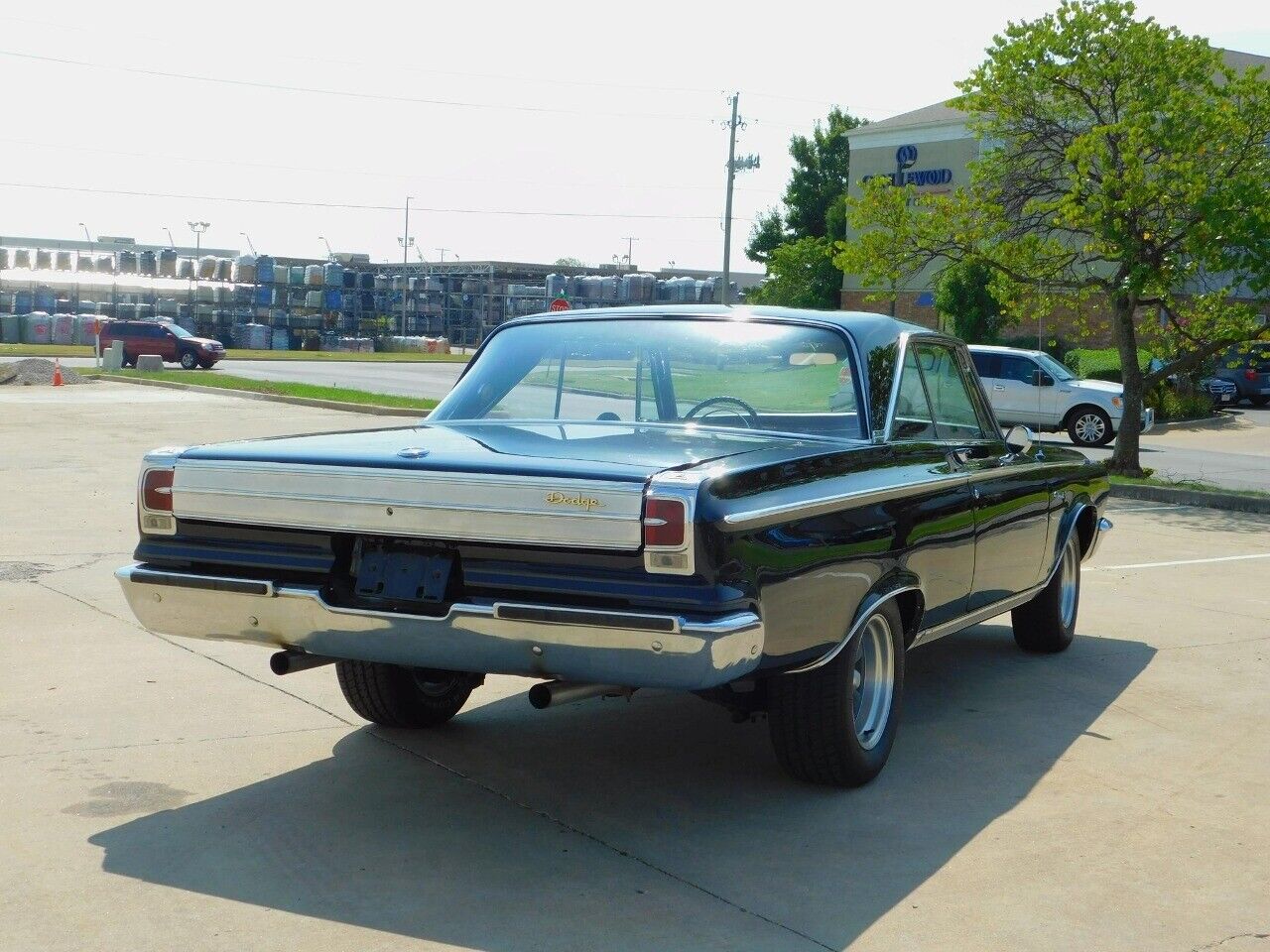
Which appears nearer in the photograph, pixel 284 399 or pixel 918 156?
pixel 284 399

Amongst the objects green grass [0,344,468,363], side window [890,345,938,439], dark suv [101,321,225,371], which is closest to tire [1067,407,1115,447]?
side window [890,345,938,439]

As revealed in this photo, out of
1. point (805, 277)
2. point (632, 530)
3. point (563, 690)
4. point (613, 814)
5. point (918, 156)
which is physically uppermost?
point (918, 156)

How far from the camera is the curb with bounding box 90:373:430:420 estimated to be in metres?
25.1

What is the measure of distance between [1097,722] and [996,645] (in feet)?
5.29

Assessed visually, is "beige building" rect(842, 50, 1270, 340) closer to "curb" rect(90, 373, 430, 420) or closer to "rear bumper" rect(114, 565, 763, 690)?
"curb" rect(90, 373, 430, 420)

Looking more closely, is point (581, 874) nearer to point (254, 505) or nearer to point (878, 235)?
point (254, 505)

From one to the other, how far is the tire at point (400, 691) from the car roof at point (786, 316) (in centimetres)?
151

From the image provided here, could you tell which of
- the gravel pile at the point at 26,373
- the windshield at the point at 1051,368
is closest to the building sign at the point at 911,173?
the windshield at the point at 1051,368

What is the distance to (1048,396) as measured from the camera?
25.2m

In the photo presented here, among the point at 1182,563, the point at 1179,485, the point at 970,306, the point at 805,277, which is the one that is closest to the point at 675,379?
the point at 1182,563

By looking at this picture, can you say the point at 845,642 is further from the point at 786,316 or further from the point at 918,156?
the point at 918,156

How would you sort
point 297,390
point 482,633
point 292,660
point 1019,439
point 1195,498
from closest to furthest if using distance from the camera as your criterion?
point 482,633
point 292,660
point 1019,439
point 1195,498
point 297,390

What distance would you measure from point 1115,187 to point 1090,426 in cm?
787

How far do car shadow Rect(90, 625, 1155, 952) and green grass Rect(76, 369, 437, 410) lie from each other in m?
20.3
